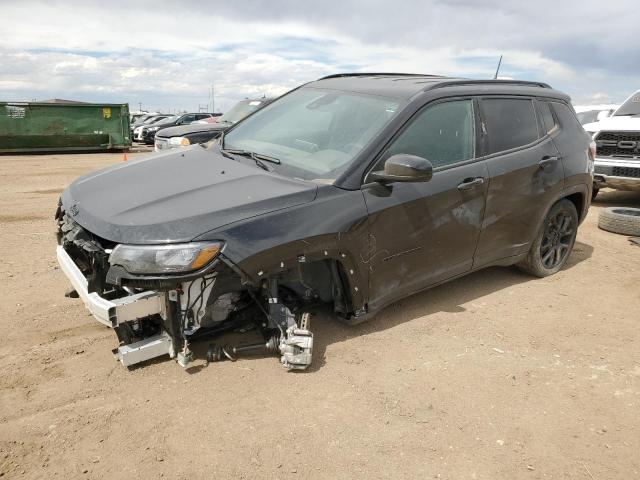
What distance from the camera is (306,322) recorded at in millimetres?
3295

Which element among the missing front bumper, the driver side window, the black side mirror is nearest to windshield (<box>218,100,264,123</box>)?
the driver side window

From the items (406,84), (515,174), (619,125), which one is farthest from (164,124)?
(515,174)

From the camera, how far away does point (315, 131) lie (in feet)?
12.6

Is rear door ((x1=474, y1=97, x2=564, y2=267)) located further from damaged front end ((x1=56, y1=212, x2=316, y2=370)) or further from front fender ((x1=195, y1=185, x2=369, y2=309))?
damaged front end ((x1=56, y1=212, x2=316, y2=370))

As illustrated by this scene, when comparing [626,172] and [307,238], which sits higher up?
[626,172]

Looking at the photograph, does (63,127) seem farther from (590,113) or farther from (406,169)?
(406,169)

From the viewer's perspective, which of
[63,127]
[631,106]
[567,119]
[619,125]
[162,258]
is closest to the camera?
[162,258]

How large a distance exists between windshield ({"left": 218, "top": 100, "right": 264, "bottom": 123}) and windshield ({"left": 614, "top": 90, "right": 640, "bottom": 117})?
24.6 feet

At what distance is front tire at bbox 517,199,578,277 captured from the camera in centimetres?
490

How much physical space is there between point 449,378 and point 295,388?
3.25ft

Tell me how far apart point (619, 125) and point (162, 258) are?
8.49 meters

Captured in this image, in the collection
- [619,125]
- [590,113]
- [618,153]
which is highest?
[590,113]

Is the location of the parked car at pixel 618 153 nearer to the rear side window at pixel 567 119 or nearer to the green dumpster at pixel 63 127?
the rear side window at pixel 567 119

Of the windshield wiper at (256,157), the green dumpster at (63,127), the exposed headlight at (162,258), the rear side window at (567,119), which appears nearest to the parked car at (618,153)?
the rear side window at (567,119)
